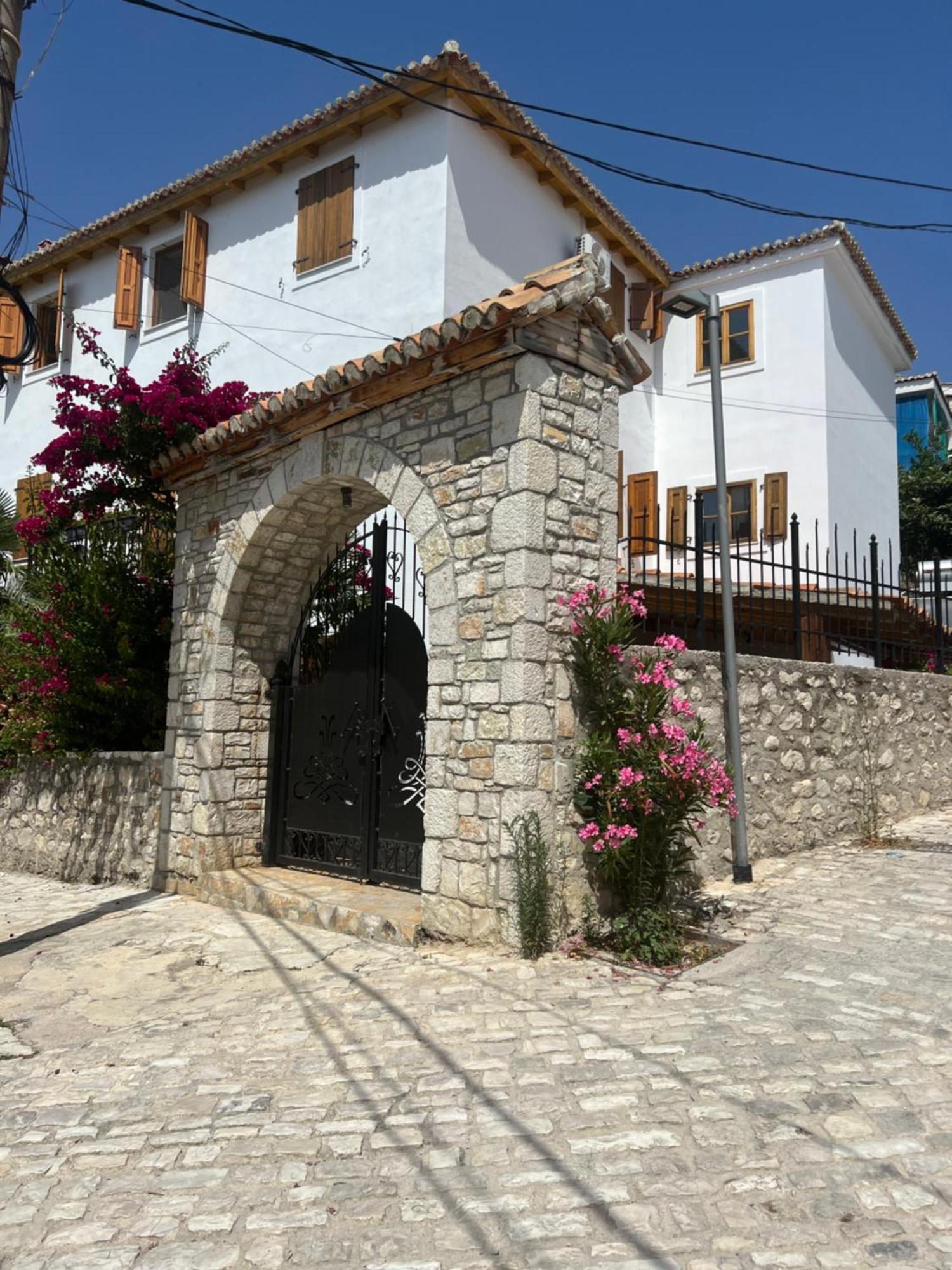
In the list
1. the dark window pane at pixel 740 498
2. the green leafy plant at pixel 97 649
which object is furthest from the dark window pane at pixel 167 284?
the dark window pane at pixel 740 498

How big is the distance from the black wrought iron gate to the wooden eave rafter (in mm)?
5514

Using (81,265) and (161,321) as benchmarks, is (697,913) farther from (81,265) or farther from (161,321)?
(81,265)

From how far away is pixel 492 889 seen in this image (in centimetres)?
490

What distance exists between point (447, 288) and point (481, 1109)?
30.4 ft

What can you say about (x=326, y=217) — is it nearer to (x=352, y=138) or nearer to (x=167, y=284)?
(x=352, y=138)

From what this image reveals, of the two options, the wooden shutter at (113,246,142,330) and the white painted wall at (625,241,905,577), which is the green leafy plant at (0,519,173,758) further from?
the white painted wall at (625,241,905,577)

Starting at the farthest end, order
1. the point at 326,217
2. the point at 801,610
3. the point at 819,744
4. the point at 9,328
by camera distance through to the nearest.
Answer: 1. the point at 9,328
2. the point at 326,217
3. the point at 801,610
4. the point at 819,744

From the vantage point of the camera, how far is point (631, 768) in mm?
4828

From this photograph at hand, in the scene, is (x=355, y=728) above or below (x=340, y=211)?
below

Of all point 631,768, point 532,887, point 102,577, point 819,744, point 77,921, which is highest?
point 102,577

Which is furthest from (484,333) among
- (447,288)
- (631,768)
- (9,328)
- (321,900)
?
(9,328)

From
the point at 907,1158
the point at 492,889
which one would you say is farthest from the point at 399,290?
the point at 907,1158

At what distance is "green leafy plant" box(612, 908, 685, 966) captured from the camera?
4750mm

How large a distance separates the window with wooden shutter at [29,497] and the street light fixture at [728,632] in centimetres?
718
